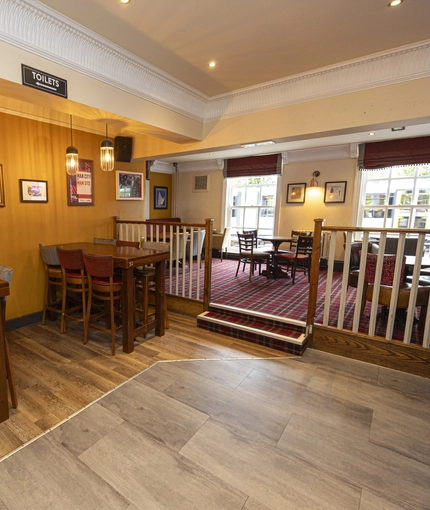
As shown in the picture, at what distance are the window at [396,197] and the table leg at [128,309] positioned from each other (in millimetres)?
5486

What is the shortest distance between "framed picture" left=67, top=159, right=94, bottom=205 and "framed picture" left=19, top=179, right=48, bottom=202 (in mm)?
328

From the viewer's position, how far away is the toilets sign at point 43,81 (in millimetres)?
2223

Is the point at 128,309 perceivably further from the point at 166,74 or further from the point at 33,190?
the point at 166,74

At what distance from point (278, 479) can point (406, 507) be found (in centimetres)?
65

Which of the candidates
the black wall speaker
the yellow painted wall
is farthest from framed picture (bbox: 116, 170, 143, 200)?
the yellow painted wall

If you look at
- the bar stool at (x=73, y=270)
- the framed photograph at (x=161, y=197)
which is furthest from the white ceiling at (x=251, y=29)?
the framed photograph at (x=161, y=197)

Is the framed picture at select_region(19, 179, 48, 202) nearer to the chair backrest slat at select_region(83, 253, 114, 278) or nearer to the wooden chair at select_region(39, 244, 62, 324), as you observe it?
the wooden chair at select_region(39, 244, 62, 324)

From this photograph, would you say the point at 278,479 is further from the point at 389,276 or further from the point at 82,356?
the point at 389,276

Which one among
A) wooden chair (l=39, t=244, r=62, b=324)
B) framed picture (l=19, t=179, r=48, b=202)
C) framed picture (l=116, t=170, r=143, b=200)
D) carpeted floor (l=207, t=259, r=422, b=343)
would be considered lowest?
carpeted floor (l=207, t=259, r=422, b=343)

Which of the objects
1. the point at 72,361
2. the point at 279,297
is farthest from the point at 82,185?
the point at 279,297

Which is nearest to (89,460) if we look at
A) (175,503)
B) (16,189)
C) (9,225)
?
(175,503)

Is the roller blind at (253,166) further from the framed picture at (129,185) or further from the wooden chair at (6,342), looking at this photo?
the wooden chair at (6,342)

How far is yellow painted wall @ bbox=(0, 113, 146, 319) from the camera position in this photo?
328 centimetres

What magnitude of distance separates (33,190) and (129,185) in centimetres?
157
